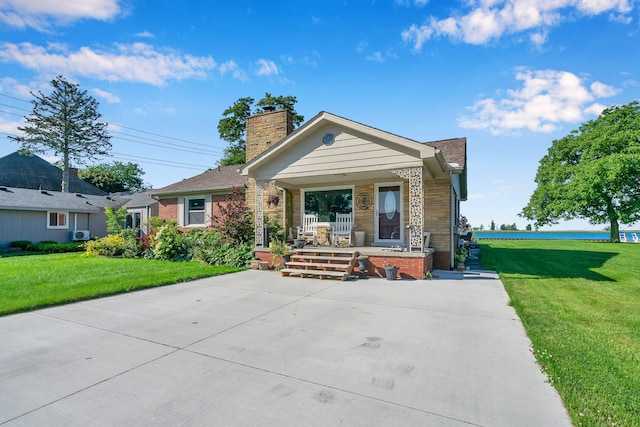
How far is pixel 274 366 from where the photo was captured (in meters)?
3.15

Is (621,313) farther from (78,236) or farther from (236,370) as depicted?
(78,236)

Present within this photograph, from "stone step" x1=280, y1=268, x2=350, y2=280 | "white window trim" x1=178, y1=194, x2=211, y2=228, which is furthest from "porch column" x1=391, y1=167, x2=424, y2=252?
"white window trim" x1=178, y1=194, x2=211, y2=228

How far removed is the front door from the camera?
34.8ft

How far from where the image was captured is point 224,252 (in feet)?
36.0

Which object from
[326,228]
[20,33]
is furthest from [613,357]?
[20,33]

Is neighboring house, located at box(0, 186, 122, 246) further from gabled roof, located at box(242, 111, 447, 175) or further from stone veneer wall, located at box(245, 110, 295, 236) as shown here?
gabled roof, located at box(242, 111, 447, 175)

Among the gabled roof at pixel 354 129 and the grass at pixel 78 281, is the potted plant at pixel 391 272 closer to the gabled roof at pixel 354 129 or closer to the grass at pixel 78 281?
the gabled roof at pixel 354 129

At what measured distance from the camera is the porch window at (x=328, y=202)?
11438mm

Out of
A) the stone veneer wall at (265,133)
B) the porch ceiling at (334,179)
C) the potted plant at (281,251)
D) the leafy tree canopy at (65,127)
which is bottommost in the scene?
the potted plant at (281,251)

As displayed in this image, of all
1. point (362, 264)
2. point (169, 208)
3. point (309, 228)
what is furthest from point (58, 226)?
point (362, 264)

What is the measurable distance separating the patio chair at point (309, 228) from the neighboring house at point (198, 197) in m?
4.46

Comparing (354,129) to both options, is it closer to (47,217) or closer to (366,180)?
(366,180)

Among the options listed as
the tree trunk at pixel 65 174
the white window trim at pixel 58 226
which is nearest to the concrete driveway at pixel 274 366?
the white window trim at pixel 58 226

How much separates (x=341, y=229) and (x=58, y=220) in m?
19.8
